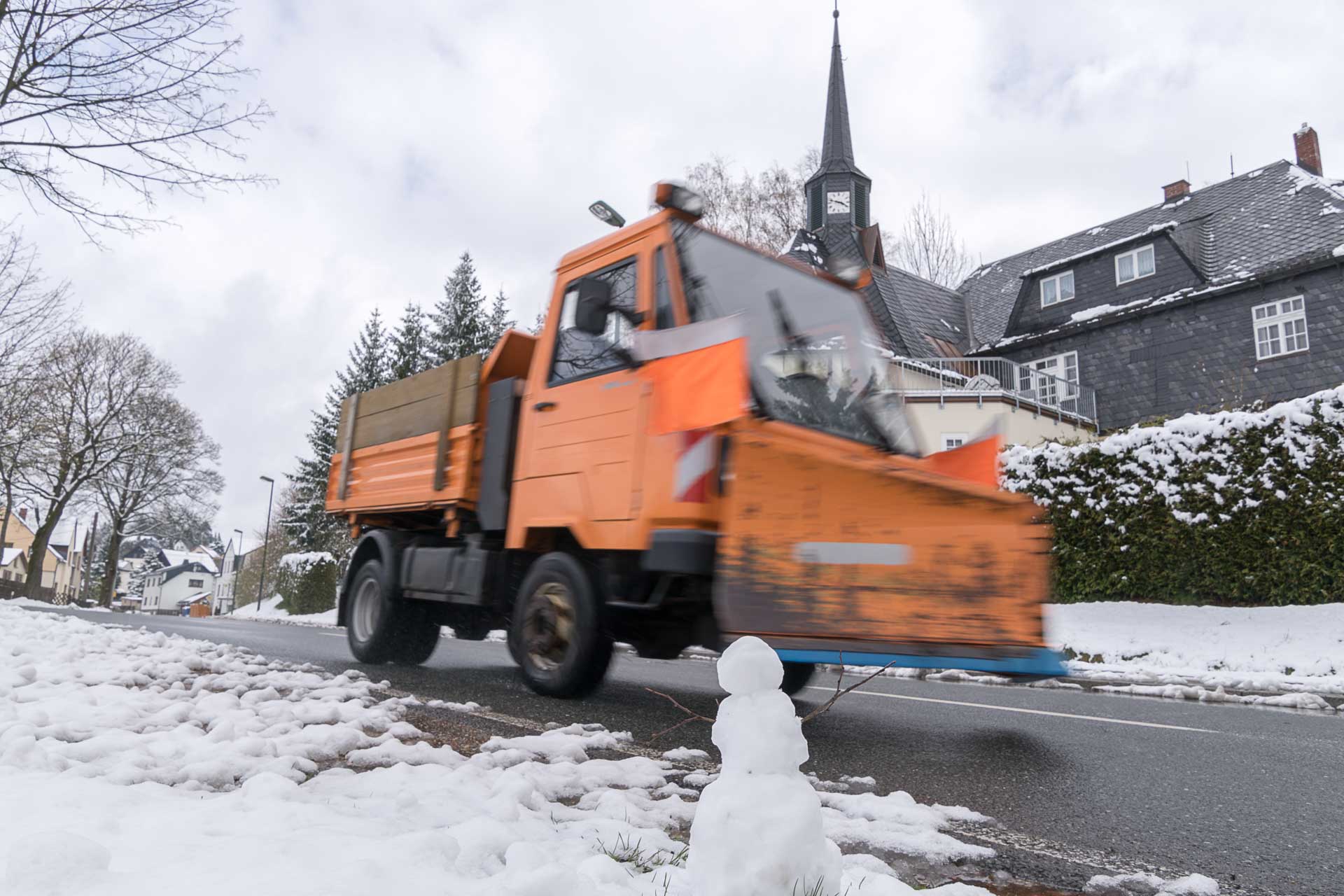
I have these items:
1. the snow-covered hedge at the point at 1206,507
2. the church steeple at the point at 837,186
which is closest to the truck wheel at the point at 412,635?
the snow-covered hedge at the point at 1206,507

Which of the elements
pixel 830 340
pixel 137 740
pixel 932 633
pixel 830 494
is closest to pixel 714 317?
pixel 830 340

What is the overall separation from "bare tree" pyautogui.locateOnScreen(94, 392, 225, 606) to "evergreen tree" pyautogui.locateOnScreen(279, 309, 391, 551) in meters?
5.73

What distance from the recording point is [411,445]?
664 cm

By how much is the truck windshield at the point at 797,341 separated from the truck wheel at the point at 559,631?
151cm

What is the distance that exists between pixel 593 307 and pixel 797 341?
3.86 ft

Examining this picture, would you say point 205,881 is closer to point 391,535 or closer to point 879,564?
point 879,564

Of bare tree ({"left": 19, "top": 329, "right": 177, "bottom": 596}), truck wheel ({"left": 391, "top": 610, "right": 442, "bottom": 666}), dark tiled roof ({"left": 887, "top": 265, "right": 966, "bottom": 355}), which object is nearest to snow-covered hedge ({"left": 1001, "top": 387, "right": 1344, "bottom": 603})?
truck wheel ({"left": 391, "top": 610, "right": 442, "bottom": 666})

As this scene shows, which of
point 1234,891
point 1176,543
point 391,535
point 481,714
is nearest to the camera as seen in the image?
point 1234,891

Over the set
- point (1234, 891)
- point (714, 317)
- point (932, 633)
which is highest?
point (714, 317)

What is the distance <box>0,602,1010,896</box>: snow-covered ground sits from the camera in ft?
5.21

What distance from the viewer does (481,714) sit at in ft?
14.5

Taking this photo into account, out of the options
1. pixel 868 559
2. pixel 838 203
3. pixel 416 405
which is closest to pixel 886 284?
pixel 838 203

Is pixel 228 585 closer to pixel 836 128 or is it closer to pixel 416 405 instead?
pixel 836 128

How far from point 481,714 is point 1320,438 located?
9.53 meters
